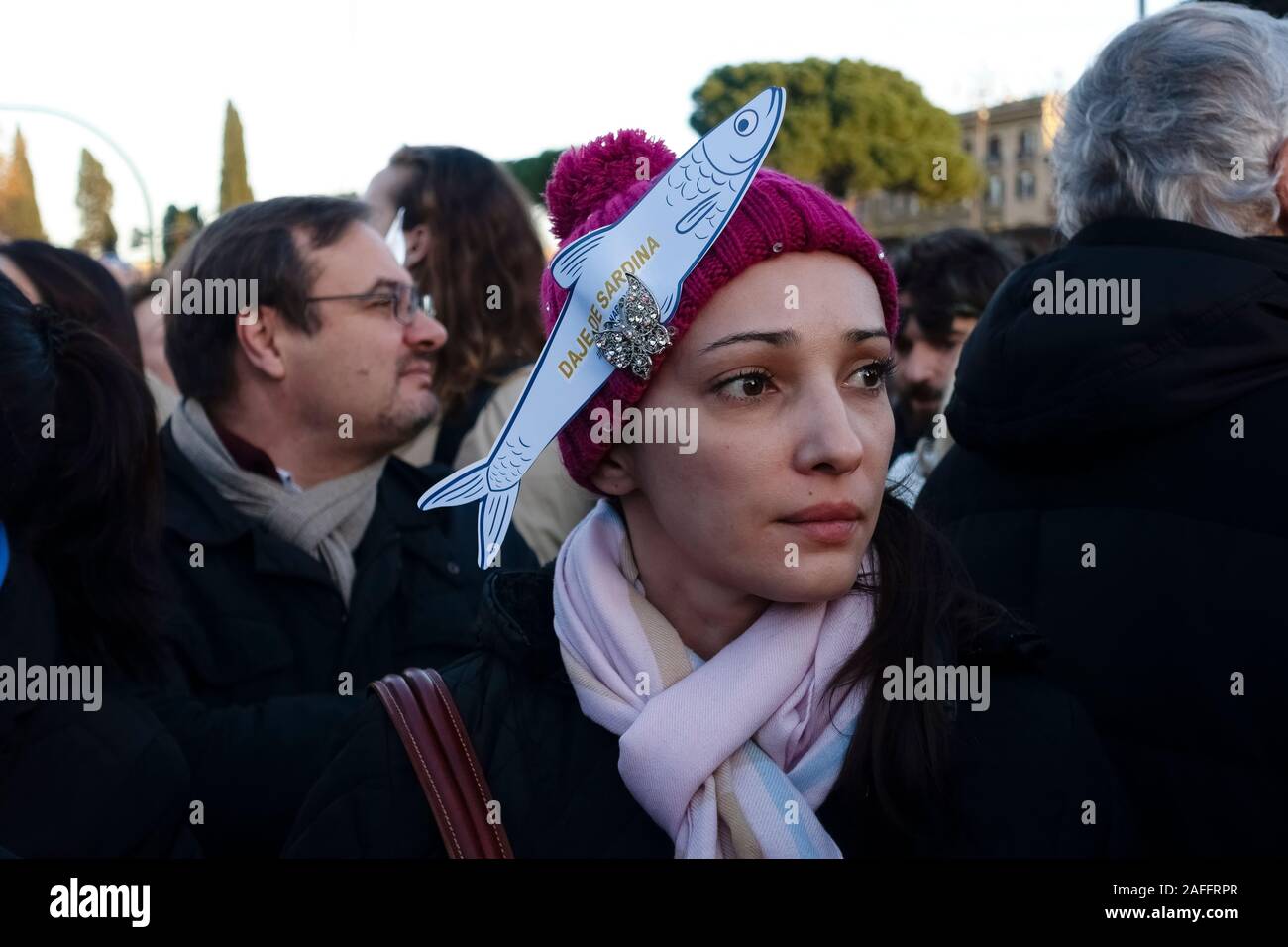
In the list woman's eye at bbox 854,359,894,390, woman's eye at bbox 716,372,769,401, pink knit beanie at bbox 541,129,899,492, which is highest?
pink knit beanie at bbox 541,129,899,492

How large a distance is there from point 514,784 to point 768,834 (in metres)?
0.38

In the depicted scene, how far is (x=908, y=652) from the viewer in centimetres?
199

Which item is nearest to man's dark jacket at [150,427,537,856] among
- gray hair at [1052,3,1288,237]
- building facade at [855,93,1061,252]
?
gray hair at [1052,3,1288,237]

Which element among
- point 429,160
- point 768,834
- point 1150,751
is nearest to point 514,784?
point 768,834

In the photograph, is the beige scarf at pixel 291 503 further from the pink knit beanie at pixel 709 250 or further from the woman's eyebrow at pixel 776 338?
the woman's eyebrow at pixel 776 338

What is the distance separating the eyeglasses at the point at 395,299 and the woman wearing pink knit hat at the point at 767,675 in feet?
5.79

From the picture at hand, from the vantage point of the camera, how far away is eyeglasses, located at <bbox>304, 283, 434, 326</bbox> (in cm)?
374

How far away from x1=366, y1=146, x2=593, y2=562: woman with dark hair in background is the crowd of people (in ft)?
4.50

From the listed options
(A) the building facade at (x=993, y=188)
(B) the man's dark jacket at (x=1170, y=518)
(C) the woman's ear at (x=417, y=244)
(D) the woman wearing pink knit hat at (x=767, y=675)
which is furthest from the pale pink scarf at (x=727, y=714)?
(A) the building facade at (x=993, y=188)

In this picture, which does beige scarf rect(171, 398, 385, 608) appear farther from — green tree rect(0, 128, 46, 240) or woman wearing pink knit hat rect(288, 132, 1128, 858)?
green tree rect(0, 128, 46, 240)

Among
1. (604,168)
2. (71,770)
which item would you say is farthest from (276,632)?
(604,168)

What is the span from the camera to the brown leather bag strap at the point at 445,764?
196cm
